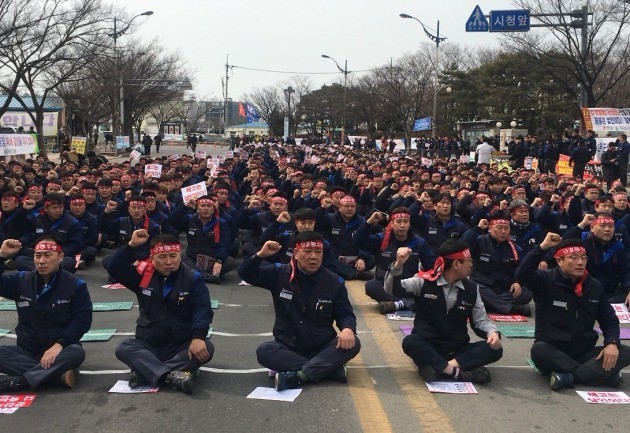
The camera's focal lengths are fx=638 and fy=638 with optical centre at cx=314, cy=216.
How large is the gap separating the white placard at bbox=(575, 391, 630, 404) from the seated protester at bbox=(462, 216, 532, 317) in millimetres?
2560

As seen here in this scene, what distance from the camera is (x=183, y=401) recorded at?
475 centimetres

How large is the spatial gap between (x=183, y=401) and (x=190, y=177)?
1103cm

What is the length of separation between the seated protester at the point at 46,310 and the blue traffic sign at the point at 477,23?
16.1m

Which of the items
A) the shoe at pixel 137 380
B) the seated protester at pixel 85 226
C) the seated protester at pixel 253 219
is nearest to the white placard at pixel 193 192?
the seated protester at pixel 253 219

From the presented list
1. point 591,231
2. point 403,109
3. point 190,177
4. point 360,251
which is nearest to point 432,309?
point 591,231

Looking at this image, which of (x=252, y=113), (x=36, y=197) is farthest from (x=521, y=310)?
(x=252, y=113)

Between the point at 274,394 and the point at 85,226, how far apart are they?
618cm

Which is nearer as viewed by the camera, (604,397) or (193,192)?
(604,397)

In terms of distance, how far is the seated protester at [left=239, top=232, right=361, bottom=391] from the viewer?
16.8ft

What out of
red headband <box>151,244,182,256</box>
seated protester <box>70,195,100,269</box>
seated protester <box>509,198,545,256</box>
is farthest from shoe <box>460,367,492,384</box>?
seated protester <box>70,195,100,269</box>

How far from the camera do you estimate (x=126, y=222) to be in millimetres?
10000

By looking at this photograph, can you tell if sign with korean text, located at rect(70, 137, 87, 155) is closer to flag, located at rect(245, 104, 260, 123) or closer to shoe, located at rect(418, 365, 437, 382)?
shoe, located at rect(418, 365, 437, 382)

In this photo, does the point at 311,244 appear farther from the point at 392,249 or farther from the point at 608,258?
the point at 608,258

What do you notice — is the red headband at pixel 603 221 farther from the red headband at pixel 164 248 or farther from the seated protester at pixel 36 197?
the seated protester at pixel 36 197
